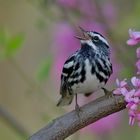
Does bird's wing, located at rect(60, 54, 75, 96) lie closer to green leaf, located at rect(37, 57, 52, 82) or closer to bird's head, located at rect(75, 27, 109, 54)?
bird's head, located at rect(75, 27, 109, 54)

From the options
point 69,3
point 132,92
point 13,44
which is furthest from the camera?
point 69,3

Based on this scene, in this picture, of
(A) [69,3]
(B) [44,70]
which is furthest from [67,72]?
(A) [69,3]

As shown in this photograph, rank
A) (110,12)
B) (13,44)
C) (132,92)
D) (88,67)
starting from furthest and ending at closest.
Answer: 1. (110,12)
2. (13,44)
3. (88,67)
4. (132,92)

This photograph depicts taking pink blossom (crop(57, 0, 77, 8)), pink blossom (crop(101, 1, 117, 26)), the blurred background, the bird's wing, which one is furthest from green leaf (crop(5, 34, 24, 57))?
pink blossom (crop(101, 1, 117, 26))

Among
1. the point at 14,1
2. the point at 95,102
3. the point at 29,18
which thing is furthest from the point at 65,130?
the point at 29,18

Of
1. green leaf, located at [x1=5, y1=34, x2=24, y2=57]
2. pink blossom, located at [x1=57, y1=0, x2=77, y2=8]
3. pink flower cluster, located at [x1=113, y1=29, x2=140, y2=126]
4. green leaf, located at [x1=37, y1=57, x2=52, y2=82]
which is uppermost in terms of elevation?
pink blossom, located at [x1=57, y1=0, x2=77, y2=8]

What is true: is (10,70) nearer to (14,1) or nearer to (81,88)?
(14,1)

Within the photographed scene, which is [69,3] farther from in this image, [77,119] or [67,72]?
[77,119]

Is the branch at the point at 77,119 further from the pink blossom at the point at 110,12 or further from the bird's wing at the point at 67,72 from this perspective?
the pink blossom at the point at 110,12
